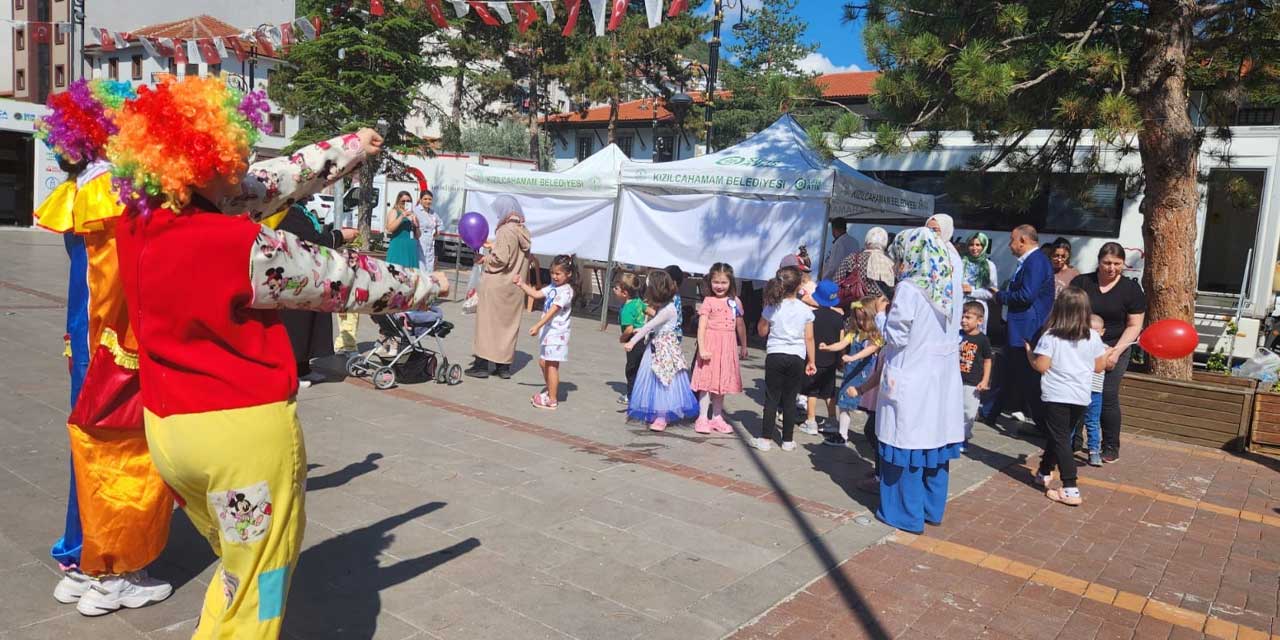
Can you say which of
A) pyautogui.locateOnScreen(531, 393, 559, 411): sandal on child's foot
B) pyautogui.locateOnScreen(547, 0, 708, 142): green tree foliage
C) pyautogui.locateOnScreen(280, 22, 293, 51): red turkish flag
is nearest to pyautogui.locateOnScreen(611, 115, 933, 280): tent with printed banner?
pyautogui.locateOnScreen(531, 393, 559, 411): sandal on child's foot

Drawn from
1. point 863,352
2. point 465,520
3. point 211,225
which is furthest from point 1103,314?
point 211,225

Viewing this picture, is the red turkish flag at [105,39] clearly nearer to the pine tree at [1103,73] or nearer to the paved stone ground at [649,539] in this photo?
the paved stone ground at [649,539]

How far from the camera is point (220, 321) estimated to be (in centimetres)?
228

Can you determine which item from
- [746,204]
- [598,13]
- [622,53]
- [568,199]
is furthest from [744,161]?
[622,53]

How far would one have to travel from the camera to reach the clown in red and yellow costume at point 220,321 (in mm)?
2273

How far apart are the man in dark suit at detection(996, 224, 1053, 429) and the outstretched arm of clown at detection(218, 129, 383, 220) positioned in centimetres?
620

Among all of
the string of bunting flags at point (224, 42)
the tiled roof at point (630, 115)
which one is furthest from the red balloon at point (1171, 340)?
the tiled roof at point (630, 115)

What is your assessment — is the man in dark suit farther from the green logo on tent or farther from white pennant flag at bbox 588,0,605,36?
white pennant flag at bbox 588,0,605,36

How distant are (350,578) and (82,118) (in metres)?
2.19

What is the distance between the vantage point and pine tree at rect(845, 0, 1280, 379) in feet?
25.4

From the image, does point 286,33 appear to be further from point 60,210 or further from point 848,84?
point 848,84

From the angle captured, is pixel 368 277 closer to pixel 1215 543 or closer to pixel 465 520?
pixel 465 520

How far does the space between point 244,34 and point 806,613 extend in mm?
15669

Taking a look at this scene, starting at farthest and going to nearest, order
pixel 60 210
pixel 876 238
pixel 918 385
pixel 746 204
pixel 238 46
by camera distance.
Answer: pixel 238 46
pixel 746 204
pixel 876 238
pixel 918 385
pixel 60 210
